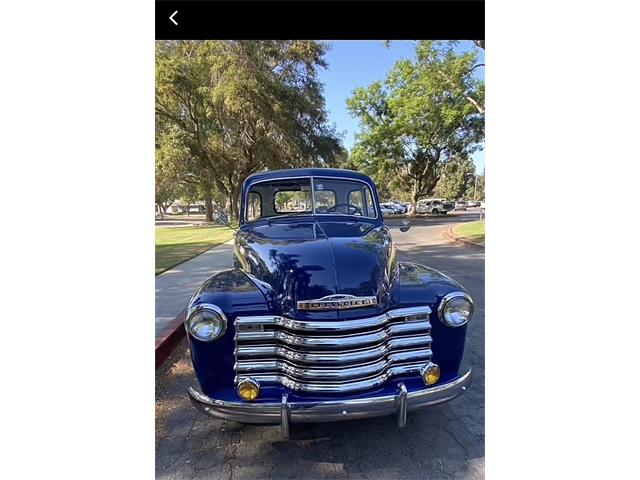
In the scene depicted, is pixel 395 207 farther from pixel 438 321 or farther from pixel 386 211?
pixel 438 321

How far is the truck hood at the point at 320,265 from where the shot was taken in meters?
1.86

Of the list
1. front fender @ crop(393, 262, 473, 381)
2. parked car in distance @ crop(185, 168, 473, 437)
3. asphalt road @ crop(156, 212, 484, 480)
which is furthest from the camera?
front fender @ crop(393, 262, 473, 381)

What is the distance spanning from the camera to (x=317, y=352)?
1811 millimetres

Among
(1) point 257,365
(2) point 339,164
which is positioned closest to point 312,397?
(1) point 257,365

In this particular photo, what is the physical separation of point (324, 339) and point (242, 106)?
2.51 metres

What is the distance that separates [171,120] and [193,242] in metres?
1.52

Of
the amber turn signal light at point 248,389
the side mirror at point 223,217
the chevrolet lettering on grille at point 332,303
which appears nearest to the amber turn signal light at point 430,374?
the chevrolet lettering on grille at point 332,303

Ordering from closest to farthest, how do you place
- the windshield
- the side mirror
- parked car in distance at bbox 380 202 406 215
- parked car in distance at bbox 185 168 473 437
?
parked car in distance at bbox 185 168 473 437 → the windshield → the side mirror → parked car in distance at bbox 380 202 406 215

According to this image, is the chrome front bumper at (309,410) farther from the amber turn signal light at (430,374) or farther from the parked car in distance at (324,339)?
the amber turn signal light at (430,374)

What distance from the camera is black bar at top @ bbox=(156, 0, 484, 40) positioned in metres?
1.91

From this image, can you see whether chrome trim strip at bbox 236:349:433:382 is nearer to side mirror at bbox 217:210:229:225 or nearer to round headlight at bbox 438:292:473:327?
round headlight at bbox 438:292:473:327

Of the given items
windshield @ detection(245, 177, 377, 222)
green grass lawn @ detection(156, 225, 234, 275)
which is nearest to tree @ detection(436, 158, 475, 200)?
windshield @ detection(245, 177, 377, 222)

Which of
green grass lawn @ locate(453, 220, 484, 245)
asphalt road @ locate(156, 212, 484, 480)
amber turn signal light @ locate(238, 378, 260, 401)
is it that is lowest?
asphalt road @ locate(156, 212, 484, 480)

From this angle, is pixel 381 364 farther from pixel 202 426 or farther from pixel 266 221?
pixel 266 221
